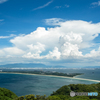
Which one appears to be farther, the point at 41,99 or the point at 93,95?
the point at 93,95

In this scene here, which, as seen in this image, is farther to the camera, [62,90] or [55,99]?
[62,90]

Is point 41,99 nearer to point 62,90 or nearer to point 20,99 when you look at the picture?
point 20,99

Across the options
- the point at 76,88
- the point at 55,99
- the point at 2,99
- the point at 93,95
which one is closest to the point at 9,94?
the point at 2,99

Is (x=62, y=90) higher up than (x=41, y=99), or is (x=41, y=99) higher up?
(x=41, y=99)

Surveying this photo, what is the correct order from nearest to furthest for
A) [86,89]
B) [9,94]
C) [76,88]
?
[9,94], [86,89], [76,88]

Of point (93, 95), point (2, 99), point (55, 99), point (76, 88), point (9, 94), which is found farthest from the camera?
point (76, 88)

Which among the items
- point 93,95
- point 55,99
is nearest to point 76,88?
point 93,95

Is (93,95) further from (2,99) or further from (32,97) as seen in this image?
(2,99)

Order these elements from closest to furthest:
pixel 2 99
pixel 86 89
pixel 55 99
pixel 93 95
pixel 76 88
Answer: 1. pixel 2 99
2. pixel 55 99
3. pixel 93 95
4. pixel 86 89
5. pixel 76 88

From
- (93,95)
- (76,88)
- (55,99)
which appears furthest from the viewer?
(76,88)

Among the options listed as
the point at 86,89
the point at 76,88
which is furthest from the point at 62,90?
the point at 86,89
